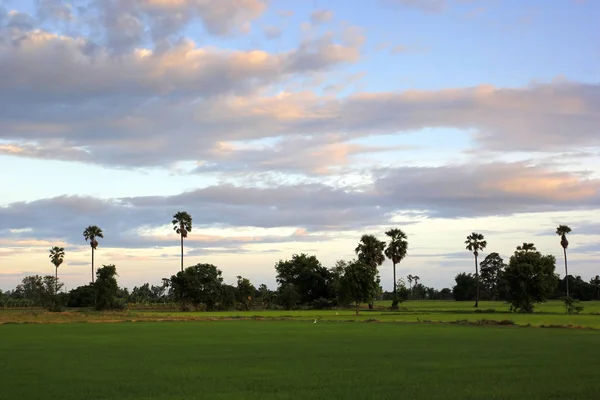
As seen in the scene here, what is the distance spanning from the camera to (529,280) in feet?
322

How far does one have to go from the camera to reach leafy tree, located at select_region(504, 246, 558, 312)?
97.6m

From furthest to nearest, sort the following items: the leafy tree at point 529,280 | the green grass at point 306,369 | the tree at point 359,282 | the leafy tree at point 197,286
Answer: the leafy tree at point 197,286 < the tree at point 359,282 < the leafy tree at point 529,280 < the green grass at point 306,369

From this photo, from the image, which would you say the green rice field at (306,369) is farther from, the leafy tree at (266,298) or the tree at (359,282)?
the leafy tree at (266,298)

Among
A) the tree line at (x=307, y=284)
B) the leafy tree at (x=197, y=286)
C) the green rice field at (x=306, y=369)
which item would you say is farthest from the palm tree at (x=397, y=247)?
the green rice field at (x=306, y=369)

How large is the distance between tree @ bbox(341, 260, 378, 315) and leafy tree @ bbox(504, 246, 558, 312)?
919 inches

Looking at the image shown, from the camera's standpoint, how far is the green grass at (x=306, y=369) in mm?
20828

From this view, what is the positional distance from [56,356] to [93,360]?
12.0 ft

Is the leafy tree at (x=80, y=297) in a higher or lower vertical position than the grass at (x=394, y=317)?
higher

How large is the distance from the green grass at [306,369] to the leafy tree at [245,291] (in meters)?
88.1

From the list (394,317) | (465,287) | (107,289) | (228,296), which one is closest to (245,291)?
(228,296)

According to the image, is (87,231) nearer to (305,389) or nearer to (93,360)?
(93,360)

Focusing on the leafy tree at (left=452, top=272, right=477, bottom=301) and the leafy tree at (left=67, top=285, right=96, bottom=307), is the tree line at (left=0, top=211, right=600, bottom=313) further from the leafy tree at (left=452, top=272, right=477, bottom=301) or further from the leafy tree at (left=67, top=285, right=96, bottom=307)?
the leafy tree at (left=452, top=272, right=477, bottom=301)

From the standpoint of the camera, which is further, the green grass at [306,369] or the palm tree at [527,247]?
the palm tree at [527,247]

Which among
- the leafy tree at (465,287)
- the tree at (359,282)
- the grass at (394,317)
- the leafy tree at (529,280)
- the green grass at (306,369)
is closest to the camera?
the green grass at (306,369)
